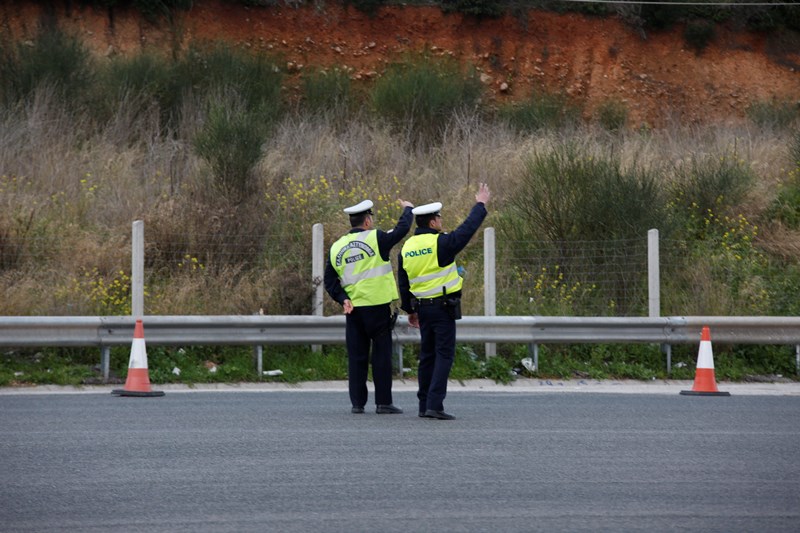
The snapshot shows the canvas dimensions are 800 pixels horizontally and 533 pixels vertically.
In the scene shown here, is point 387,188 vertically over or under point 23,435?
over

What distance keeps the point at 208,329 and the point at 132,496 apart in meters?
7.48

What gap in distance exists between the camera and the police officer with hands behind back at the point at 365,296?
10.5 meters

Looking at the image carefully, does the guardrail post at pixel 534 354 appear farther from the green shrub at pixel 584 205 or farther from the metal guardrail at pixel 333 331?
the green shrub at pixel 584 205

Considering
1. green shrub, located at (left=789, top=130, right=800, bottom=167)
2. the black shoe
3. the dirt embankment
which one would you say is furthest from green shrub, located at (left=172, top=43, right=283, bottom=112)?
the black shoe

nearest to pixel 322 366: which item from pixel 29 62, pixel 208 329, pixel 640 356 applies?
pixel 208 329

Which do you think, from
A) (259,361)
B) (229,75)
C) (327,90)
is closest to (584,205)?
(259,361)

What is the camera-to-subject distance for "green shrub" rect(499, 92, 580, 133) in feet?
101

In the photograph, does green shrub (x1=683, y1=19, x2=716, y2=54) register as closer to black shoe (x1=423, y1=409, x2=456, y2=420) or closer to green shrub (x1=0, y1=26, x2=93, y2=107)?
green shrub (x1=0, y1=26, x2=93, y2=107)

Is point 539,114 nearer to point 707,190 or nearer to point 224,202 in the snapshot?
point 707,190

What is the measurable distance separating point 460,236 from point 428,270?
1.64ft

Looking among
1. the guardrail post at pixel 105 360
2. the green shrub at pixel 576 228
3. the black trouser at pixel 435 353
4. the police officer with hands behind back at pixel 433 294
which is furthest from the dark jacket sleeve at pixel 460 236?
the green shrub at pixel 576 228

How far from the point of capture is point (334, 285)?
10719 mm

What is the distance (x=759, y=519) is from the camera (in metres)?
6.17

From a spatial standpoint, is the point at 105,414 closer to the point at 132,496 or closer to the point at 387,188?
the point at 132,496
